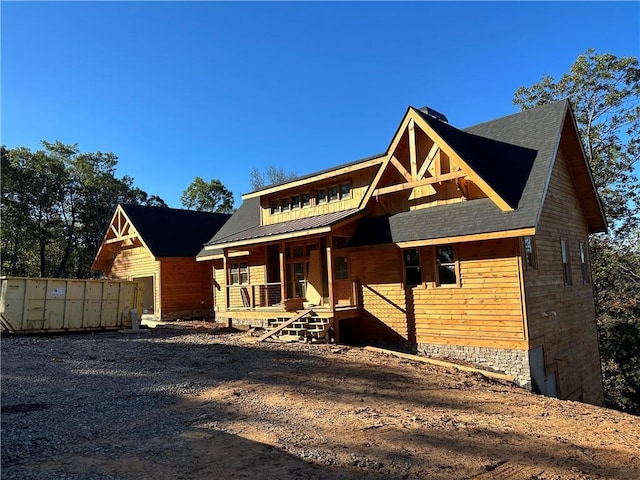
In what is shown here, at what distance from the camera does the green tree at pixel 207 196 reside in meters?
46.8

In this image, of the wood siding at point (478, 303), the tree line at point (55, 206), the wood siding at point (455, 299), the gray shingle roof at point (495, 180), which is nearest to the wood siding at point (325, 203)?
the gray shingle roof at point (495, 180)

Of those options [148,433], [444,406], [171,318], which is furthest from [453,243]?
[171,318]

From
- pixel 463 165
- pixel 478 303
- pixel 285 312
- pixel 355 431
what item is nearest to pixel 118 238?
pixel 285 312

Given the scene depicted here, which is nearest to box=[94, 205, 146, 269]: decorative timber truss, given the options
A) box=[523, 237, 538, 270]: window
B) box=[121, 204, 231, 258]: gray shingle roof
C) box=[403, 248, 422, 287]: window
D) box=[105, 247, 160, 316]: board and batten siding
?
box=[105, 247, 160, 316]: board and batten siding

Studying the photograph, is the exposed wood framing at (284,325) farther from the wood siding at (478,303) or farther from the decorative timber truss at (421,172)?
the decorative timber truss at (421,172)

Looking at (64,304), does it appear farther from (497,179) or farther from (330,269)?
(497,179)

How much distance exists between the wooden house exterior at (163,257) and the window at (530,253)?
57.1 ft

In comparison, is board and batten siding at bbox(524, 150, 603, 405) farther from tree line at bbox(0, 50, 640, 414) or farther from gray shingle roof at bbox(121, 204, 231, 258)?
gray shingle roof at bbox(121, 204, 231, 258)

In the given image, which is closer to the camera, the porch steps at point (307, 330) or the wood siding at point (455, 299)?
the wood siding at point (455, 299)

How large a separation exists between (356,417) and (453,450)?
62.2 inches

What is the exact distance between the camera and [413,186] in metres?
13.5

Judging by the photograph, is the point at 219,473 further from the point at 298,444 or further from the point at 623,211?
the point at 623,211

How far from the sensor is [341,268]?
1566cm

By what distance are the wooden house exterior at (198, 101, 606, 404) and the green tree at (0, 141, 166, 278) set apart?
26.1 m
